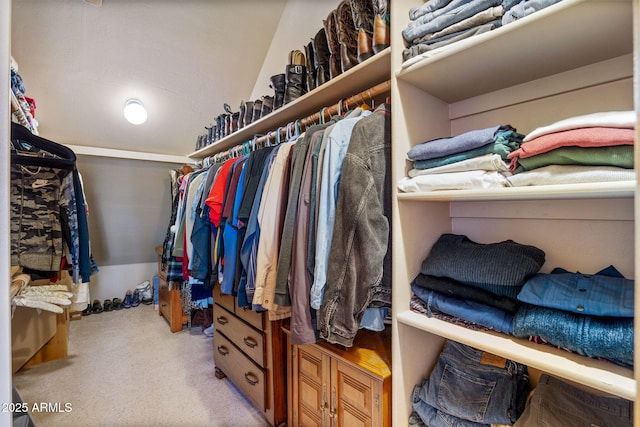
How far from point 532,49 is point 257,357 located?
1692 mm

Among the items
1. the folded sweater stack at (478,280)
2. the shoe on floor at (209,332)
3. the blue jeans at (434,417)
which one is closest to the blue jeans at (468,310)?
the folded sweater stack at (478,280)

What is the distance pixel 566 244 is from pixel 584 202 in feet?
0.46

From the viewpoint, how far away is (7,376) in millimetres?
670

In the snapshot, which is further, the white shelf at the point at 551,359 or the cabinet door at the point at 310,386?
the cabinet door at the point at 310,386

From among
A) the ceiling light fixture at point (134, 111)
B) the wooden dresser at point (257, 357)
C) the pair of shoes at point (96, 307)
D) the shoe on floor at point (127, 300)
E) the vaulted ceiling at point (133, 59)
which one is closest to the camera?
the wooden dresser at point (257, 357)

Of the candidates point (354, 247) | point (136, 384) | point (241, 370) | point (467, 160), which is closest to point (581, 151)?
point (467, 160)

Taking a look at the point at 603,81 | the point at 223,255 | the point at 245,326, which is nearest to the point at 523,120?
the point at 603,81

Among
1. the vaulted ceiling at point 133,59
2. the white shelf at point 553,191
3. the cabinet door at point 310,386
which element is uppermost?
the vaulted ceiling at point 133,59

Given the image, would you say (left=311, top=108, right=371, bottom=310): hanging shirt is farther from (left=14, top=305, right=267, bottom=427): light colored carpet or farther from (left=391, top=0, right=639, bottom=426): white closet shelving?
(left=14, top=305, right=267, bottom=427): light colored carpet

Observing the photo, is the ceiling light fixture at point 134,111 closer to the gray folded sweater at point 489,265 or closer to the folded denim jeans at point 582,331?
the gray folded sweater at point 489,265

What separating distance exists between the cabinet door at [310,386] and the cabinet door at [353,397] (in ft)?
0.14

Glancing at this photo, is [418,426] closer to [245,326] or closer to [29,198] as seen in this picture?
[245,326]

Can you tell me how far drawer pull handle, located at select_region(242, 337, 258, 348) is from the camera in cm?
150

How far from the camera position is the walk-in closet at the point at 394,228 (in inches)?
26.0
